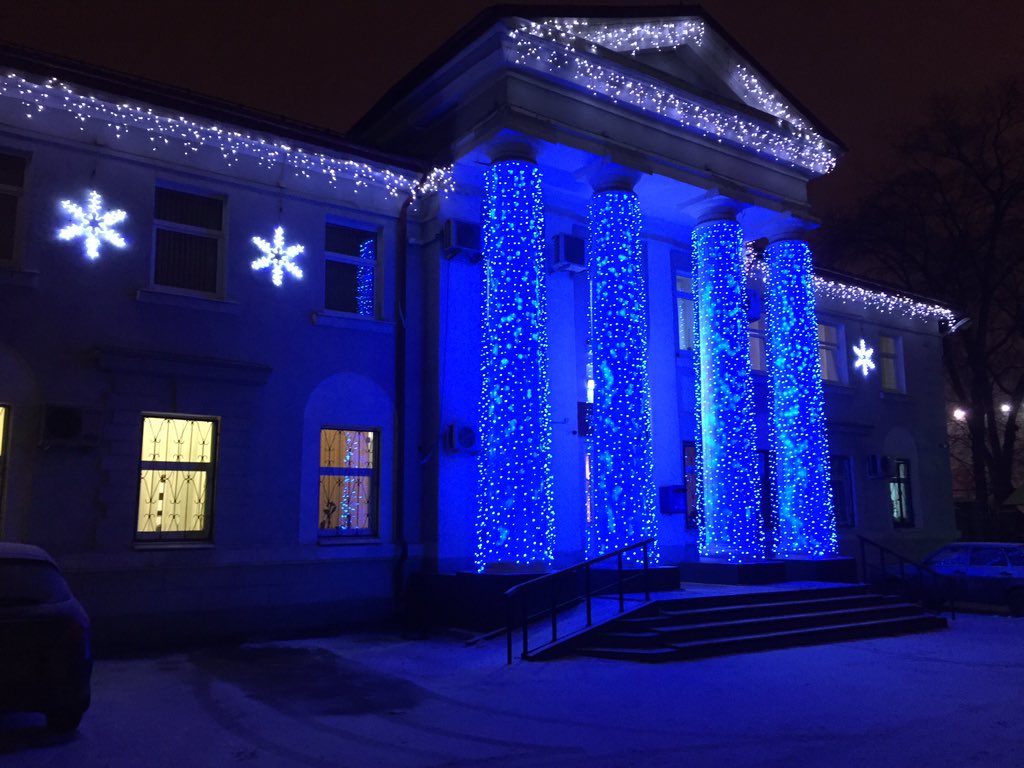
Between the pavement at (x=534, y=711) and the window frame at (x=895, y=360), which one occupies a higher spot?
the window frame at (x=895, y=360)

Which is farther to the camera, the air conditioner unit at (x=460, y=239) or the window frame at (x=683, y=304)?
the window frame at (x=683, y=304)

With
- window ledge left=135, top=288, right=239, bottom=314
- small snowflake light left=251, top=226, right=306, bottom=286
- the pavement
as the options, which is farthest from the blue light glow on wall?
the pavement

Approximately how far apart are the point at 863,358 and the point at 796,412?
670 centimetres

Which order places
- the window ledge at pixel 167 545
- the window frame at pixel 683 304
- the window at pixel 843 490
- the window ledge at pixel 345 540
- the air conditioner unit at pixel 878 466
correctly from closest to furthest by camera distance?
the window ledge at pixel 167 545
the window ledge at pixel 345 540
the window frame at pixel 683 304
the window at pixel 843 490
the air conditioner unit at pixel 878 466

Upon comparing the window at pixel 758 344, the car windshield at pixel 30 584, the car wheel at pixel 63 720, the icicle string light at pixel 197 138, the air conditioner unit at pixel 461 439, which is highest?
the icicle string light at pixel 197 138

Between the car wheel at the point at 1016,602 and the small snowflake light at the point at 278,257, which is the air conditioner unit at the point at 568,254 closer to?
the small snowflake light at the point at 278,257

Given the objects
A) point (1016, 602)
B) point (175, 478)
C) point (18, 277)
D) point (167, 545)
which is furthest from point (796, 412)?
point (18, 277)

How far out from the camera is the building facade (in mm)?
11391

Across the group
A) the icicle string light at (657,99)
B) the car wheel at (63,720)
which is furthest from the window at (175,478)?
the icicle string light at (657,99)

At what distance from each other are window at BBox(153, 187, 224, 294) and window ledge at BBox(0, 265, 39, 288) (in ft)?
5.31

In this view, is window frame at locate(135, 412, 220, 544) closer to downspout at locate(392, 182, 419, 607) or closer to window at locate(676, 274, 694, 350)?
downspout at locate(392, 182, 419, 607)

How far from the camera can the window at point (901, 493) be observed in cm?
2233

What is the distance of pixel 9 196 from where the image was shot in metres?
11.4

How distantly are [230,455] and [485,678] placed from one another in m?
5.35
